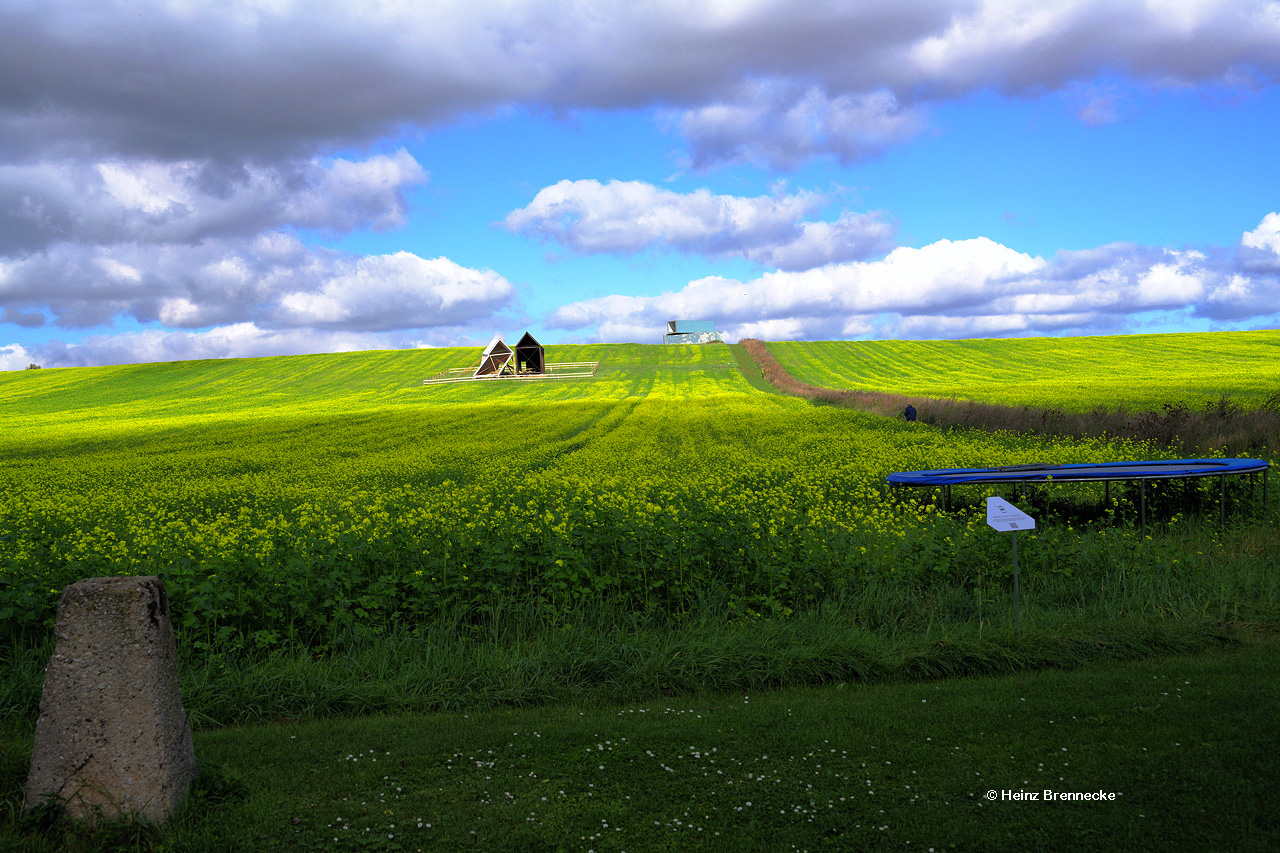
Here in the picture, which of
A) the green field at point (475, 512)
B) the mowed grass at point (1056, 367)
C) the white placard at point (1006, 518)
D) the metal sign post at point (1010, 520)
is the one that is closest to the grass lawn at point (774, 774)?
the metal sign post at point (1010, 520)

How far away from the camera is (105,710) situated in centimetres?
437

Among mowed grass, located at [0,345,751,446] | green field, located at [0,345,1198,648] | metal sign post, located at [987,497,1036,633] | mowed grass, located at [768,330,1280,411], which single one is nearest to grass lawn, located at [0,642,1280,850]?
metal sign post, located at [987,497,1036,633]

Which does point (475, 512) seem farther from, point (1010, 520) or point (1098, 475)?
point (1098, 475)

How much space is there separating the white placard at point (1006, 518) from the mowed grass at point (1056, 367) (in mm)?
30808

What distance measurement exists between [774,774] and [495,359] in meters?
72.1

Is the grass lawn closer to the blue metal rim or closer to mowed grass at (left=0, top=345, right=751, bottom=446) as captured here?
the blue metal rim

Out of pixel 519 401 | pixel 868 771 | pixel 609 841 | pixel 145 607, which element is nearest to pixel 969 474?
pixel 868 771

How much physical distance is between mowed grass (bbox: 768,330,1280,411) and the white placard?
30.8 metres

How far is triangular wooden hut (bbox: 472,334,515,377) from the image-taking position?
73875 millimetres

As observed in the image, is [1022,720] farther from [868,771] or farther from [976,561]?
[976,561]

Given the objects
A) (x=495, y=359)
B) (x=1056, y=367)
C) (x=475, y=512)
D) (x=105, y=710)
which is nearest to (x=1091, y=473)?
(x=475, y=512)

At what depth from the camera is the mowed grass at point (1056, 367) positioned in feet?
131

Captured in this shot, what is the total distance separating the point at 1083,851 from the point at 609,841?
2.50 metres

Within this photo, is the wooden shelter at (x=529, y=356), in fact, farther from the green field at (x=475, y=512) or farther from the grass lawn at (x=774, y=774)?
the grass lawn at (x=774, y=774)
